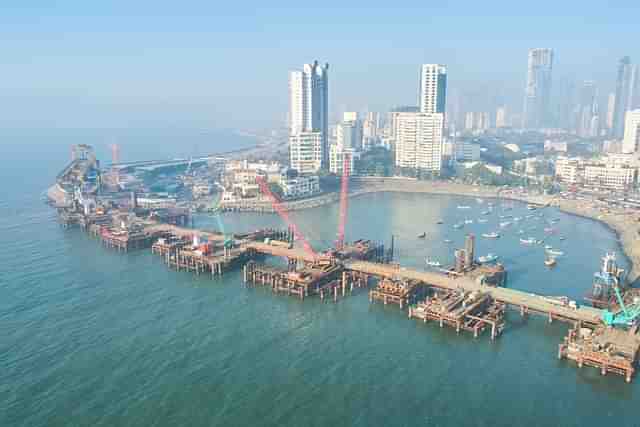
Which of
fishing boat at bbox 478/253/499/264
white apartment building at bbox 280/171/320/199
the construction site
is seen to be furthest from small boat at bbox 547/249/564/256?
white apartment building at bbox 280/171/320/199


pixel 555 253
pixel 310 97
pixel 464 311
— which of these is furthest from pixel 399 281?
pixel 310 97

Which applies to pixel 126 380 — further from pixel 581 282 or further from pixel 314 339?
pixel 581 282

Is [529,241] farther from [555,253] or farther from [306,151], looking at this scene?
[306,151]

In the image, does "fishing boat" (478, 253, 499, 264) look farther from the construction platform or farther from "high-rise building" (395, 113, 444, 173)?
"high-rise building" (395, 113, 444, 173)

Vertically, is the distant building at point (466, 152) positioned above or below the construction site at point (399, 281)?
above

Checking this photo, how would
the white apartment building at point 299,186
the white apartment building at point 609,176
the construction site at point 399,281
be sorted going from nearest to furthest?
the construction site at point 399,281 → the white apartment building at point 299,186 → the white apartment building at point 609,176

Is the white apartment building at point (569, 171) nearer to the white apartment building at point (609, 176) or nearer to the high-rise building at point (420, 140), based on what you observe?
the white apartment building at point (609, 176)

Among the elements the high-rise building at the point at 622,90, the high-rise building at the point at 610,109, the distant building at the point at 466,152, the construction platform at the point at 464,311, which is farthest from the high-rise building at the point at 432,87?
the high-rise building at the point at 610,109
